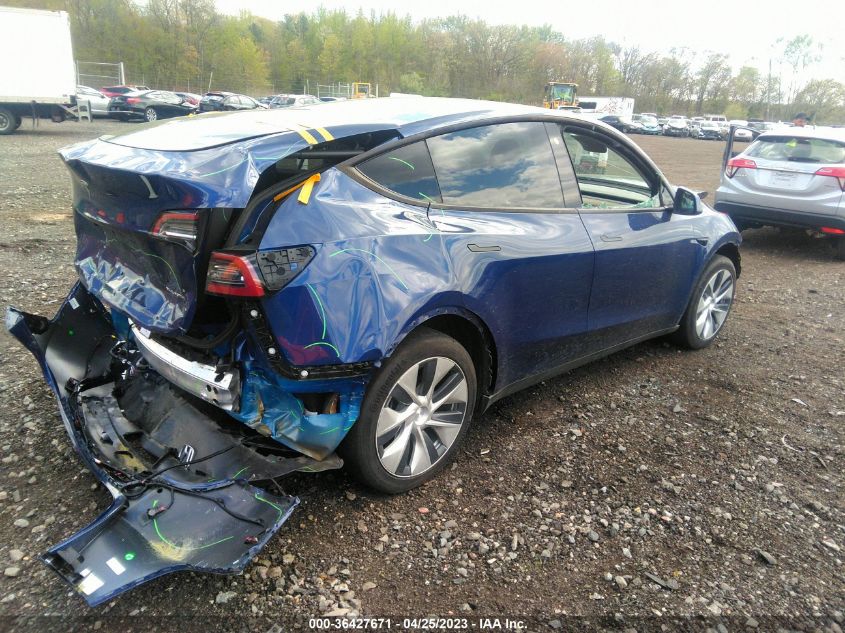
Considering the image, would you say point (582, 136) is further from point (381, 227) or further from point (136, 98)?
point (136, 98)

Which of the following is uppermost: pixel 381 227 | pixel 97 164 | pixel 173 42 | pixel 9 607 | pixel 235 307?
pixel 173 42

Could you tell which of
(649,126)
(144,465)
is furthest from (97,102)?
(649,126)

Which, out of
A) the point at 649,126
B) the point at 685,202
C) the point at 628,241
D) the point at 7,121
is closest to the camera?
A: the point at 628,241

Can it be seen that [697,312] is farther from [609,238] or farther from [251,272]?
[251,272]

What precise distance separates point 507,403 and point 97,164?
253 cm

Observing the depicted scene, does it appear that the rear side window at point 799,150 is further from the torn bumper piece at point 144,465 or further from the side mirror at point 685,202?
the torn bumper piece at point 144,465

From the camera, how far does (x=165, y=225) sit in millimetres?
2297

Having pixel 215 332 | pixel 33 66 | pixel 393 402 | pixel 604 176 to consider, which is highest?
pixel 33 66

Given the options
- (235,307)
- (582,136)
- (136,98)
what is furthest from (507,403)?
(136,98)

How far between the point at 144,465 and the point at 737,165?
8.48 metres

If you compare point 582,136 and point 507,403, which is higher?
point 582,136

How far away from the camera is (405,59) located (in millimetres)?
75688

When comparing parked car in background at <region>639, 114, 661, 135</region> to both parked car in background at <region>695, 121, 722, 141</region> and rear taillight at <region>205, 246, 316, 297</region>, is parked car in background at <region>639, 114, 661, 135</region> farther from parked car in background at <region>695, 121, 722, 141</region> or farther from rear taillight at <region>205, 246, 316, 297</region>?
rear taillight at <region>205, 246, 316, 297</region>

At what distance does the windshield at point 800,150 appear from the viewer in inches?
306
